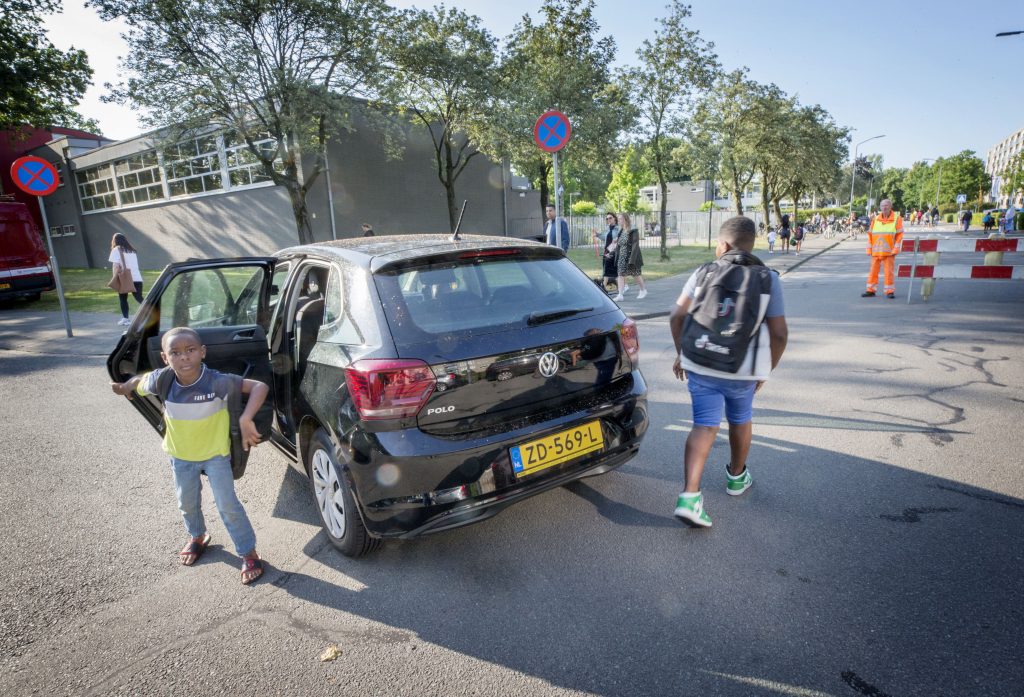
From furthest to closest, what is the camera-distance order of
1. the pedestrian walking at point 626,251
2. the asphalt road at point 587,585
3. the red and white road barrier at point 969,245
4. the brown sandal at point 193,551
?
the pedestrian walking at point 626,251 < the red and white road barrier at point 969,245 < the brown sandal at point 193,551 < the asphalt road at point 587,585

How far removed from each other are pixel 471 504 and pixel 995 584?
7.85 feet

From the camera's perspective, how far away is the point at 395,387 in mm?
2570

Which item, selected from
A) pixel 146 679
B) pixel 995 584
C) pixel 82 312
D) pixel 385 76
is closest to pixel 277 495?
pixel 146 679

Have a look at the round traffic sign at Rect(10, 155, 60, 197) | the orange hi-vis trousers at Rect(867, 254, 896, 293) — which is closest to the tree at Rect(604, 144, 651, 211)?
the orange hi-vis trousers at Rect(867, 254, 896, 293)

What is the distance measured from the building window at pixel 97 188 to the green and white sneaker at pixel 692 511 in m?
34.8

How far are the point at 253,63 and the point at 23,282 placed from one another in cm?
824

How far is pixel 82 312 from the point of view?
13.7 m

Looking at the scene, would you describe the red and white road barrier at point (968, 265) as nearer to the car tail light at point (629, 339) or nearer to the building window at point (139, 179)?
the car tail light at point (629, 339)

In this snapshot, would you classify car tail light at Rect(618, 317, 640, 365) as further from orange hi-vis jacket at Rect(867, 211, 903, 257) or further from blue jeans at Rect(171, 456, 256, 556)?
orange hi-vis jacket at Rect(867, 211, 903, 257)

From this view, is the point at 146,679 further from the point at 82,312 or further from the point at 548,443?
the point at 82,312

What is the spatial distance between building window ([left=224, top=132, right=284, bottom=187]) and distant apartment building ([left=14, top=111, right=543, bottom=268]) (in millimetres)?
46

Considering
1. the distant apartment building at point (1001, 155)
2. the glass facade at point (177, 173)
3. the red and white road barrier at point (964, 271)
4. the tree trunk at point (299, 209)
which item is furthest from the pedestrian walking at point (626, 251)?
the distant apartment building at point (1001, 155)

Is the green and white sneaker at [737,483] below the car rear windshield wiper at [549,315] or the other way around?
below

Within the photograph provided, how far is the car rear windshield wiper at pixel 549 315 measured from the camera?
9.62 feet
